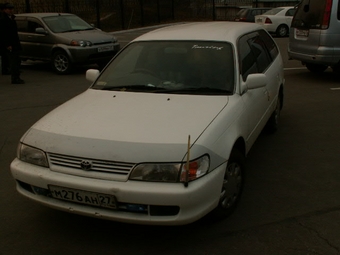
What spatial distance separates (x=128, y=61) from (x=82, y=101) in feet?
2.80

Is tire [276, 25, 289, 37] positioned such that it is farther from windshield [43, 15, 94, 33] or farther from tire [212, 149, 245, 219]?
tire [212, 149, 245, 219]

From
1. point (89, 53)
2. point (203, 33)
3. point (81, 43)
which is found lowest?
point (89, 53)

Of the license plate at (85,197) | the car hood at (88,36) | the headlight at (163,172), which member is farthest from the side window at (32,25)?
the headlight at (163,172)

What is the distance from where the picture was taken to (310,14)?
31.5 feet

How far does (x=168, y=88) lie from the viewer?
4293 millimetres

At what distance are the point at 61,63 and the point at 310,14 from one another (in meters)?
6.53

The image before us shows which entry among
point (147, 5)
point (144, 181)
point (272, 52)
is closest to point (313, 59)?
point (272, 52)

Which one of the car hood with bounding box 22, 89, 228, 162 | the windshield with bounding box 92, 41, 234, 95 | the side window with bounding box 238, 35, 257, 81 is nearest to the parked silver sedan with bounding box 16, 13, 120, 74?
the windshield with bounding box 92, 41, 234, 95

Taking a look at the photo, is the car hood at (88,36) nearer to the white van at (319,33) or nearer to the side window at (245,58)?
the white van at (319,33)

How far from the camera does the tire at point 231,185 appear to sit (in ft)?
11.9

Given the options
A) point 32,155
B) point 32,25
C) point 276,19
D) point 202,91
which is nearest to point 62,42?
point 32,25

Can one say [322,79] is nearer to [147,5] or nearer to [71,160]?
[71,160]

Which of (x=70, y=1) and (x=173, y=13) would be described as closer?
(x=70, y=1)

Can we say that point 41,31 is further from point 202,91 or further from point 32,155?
point 32,155
